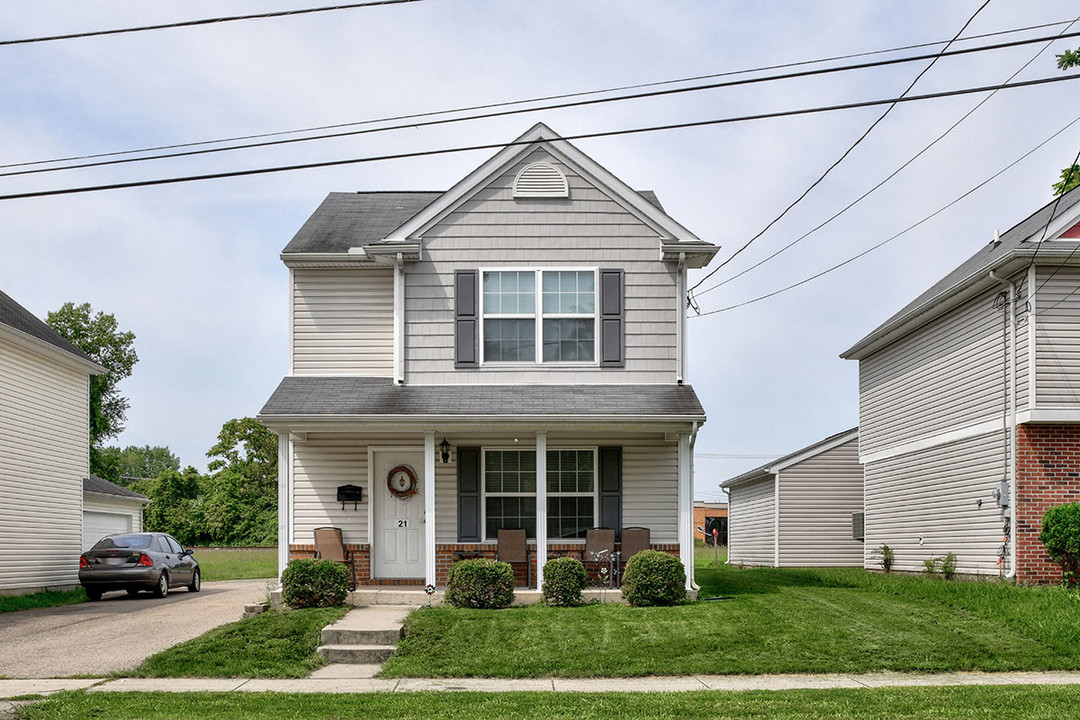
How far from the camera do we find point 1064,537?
16.2 m

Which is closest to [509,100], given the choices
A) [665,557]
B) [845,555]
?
[665,557]

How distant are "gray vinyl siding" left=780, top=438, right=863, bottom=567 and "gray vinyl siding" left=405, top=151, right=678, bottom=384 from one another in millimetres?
13149

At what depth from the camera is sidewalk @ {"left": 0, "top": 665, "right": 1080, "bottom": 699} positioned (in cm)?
1144

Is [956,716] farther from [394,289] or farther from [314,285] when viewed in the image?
[314,285]

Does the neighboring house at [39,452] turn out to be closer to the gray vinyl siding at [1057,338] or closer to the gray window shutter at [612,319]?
the gray window shutter at [612,319]

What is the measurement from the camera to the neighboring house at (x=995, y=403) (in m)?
16.9

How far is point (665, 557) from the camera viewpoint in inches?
648

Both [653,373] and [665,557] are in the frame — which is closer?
[665,557]

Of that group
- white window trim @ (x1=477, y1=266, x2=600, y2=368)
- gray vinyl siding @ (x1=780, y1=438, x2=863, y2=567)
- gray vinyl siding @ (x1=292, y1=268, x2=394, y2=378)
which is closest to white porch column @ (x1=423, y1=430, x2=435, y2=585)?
white window trim @ (x1=477, y1=266, x2=600, y2=368)

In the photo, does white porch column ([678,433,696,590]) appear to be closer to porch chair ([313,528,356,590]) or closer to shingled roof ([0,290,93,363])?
porch chair ([313,528,356,590])

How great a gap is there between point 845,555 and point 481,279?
16272mm

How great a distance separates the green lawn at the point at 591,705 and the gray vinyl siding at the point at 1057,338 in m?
6.99

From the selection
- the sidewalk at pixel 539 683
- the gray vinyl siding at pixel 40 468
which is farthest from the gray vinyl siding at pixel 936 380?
the gray vinyl siding at pixel 40 468

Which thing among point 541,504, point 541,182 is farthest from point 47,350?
point 541,504
